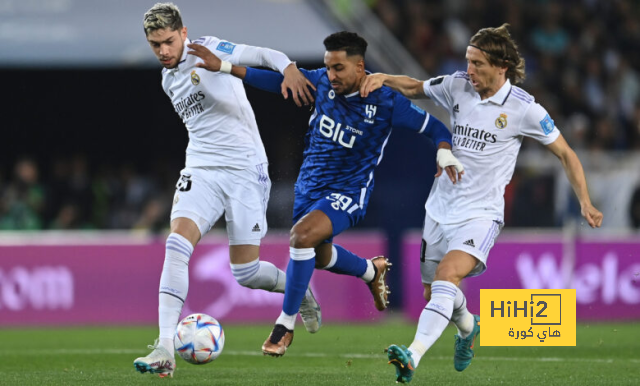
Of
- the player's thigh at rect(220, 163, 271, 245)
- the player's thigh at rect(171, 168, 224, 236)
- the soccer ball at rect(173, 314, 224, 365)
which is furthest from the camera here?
the player's thigh at rect(220, 163, 271, 245)

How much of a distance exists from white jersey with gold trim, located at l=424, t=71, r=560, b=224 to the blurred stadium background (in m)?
3.16

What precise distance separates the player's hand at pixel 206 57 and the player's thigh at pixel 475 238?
6.59ft

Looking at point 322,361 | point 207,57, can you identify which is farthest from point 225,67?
point 322,361

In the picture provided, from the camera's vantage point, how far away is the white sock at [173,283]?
745 cm

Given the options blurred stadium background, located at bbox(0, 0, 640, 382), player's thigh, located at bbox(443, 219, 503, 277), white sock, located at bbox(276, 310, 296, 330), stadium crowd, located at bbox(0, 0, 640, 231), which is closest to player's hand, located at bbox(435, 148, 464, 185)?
player's thigh, located at bbox(443, 219, 503, 277)

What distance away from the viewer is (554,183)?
14.9m

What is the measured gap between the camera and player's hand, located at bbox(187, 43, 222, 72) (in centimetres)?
773

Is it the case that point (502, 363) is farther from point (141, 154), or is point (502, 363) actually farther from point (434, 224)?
point (141, 154)

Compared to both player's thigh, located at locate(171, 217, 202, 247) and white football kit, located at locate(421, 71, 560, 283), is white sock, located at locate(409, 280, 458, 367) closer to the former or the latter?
white football kit, located at locate(421, 71, 560, 283)

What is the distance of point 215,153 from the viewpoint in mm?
8117

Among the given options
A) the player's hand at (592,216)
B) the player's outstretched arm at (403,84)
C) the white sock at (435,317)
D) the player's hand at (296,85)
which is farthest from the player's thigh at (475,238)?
the player's hand at (296,85)

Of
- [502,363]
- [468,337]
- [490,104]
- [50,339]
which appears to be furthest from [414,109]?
[50,339]

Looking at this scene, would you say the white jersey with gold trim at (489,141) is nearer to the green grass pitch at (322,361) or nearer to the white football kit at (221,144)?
the green grass pitch at (322,361)

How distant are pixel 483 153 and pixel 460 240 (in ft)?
2.05
